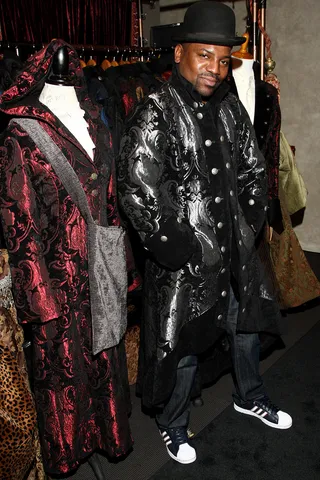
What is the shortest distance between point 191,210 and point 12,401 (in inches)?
34.3

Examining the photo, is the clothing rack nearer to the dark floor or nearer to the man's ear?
the man's ear

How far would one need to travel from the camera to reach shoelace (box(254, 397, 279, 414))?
91.0 inches

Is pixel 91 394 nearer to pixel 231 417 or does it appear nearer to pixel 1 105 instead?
pixel 231 417

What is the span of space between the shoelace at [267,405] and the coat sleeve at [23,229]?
1.21 meters

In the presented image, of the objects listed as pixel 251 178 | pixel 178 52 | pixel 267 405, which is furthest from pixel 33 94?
pixel 267 405

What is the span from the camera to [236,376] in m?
2.29

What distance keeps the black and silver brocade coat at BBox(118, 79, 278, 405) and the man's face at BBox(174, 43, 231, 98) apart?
0.20 ft

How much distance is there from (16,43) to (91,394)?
145 cm

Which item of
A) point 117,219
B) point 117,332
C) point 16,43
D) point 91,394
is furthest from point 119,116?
point 91,394

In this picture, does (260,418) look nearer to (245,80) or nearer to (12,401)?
(12,401)

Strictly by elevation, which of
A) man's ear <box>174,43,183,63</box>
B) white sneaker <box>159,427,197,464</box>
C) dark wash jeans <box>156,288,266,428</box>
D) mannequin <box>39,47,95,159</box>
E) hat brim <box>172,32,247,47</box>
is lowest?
white sneaker <box>159,427,197,464</box>

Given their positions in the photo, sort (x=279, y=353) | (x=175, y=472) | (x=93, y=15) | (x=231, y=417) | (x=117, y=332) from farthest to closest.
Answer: (x=93, y=15) < (x=279, y=353) < (x=231, y=417) < (x=175, y=472) < (x=117, y=332)

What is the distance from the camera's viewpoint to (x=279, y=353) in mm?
2906

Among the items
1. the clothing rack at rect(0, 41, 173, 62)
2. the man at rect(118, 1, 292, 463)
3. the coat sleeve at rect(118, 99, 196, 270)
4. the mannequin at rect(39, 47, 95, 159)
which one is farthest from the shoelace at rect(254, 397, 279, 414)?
the clothing rack at rect(0, 41, 173, 62)
